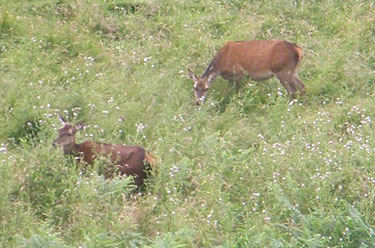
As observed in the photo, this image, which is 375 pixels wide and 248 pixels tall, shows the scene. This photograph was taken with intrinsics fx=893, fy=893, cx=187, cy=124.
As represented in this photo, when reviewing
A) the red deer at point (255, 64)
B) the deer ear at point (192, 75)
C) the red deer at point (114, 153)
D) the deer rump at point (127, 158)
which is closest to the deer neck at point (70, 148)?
the red deer at point (114, 153)

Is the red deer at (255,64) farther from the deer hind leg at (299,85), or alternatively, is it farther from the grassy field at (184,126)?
the grassy field at (184,126)

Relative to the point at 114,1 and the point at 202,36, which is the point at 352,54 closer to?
the point at 202,36

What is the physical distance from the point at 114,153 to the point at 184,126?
1.69 meters

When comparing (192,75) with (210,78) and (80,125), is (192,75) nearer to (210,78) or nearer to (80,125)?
(210,78)

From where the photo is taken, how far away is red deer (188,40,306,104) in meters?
12.8

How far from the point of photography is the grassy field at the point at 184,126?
8.56 m

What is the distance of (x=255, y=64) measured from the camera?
13.0 metres

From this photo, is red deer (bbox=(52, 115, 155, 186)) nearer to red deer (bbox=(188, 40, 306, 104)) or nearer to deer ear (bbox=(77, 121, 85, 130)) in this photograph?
deer ear (bbox=(77, 121, 85, 130))

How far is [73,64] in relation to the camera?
1299cm

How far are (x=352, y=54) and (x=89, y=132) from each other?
183 inches

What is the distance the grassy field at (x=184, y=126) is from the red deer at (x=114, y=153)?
0.18 metres

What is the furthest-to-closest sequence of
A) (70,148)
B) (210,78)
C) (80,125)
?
(210,78)
(80,125)
(70,148)

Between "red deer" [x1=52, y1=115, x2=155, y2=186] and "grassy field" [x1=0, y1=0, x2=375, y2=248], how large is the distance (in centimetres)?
18

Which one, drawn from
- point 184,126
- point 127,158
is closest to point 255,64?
point 184,126
